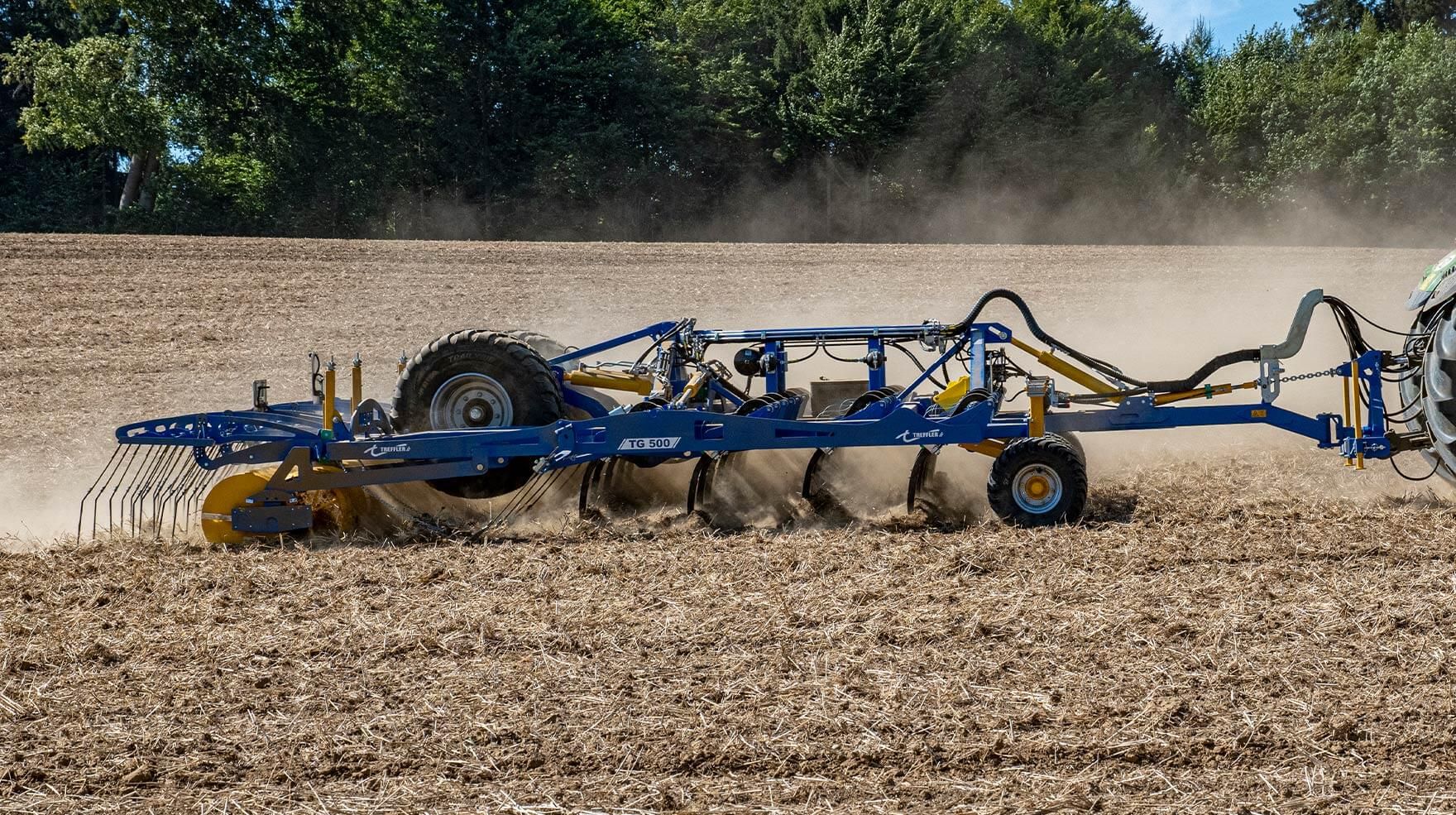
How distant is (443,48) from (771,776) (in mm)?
38645

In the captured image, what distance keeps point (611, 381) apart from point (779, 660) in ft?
12.8

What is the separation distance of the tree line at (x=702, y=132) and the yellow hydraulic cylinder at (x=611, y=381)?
30.6 metres

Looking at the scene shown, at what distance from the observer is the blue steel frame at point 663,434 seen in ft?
24.5

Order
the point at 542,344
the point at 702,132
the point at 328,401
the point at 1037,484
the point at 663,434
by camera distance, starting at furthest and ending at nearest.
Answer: the point at 702,132 < the point at 542,344 < the point at 328,401 < the point at 663,434 < the point at 1037,484

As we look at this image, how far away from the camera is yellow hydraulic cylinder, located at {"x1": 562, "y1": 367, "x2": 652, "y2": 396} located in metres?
8.59

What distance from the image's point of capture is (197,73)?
120 ft

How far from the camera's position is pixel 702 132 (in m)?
41.4

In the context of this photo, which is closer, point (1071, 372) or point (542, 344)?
point (1071, 372)

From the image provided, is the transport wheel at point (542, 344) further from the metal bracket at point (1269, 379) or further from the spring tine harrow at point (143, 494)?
the metal bracket at point (1269, 379)

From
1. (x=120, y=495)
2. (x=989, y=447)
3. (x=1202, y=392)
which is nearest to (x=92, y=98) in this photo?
(x=120, y=495)

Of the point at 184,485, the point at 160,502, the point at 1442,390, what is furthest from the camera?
the point at 160,502

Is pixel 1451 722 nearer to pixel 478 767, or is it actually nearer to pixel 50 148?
pixel 478 767

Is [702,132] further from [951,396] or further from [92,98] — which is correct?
[951,396]

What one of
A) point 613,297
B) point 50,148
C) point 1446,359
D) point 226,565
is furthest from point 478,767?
point 50,148
